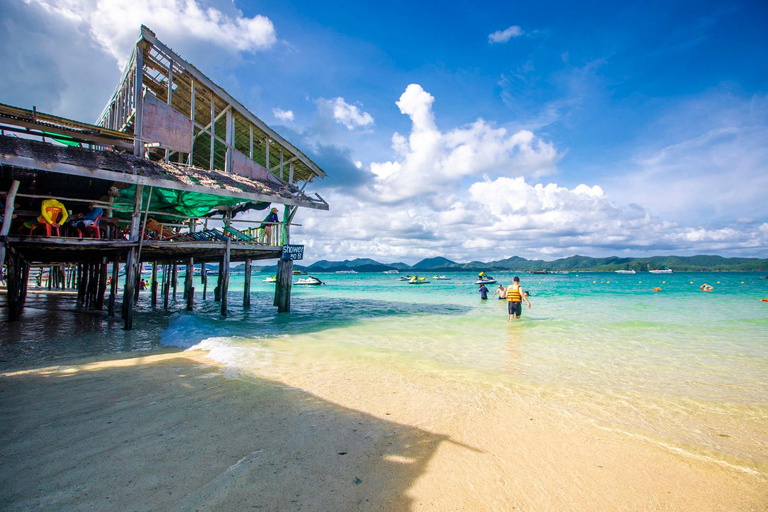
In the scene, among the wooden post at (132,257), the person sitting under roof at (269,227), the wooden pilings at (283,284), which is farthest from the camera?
the wooden pilings at (283,284)

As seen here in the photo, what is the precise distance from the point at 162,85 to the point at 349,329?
11.0 metres

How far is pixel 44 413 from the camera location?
414 centimetres

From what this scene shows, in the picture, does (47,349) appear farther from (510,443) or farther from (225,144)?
(510,443)

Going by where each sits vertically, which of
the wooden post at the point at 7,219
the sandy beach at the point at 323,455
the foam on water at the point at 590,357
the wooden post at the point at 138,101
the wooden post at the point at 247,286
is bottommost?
the foam on water at the point at 590,357

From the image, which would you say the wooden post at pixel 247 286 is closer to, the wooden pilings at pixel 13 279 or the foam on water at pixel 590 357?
the foam on water at pixel 590 357

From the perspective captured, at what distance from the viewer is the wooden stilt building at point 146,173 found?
8.89 meters

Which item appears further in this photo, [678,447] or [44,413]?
[44,413]

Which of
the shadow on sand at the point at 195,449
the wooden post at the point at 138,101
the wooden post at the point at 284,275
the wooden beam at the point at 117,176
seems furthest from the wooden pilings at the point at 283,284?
the shadow on sand at the point at 195,449

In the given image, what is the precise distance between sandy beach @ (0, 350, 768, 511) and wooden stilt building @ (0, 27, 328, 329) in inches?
223

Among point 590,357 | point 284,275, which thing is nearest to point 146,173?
point 284,275

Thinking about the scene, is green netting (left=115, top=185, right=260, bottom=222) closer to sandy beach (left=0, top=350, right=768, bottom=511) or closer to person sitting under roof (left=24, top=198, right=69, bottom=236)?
person sitting under roof (left=24, top=198, right=69, bottom=236)

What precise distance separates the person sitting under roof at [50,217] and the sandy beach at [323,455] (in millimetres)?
5246

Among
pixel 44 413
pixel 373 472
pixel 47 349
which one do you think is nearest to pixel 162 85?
pixel 47 349

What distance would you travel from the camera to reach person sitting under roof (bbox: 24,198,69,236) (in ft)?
28.9
